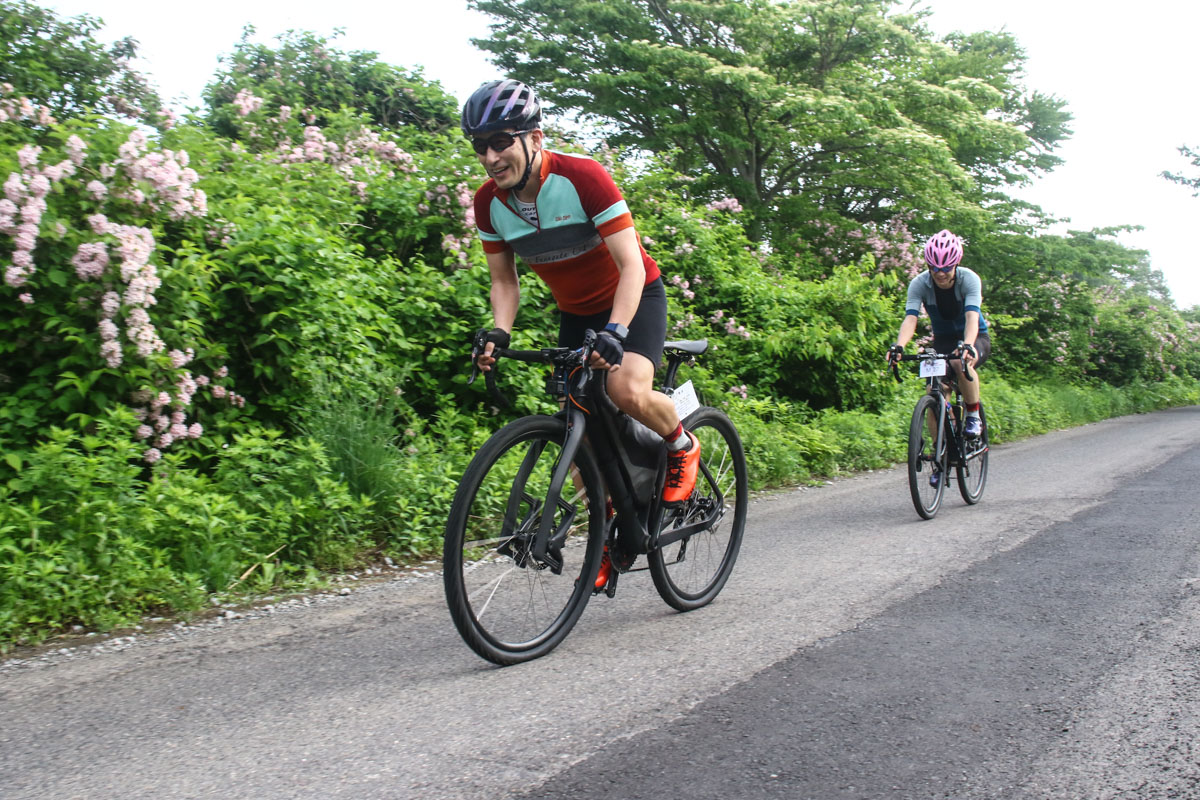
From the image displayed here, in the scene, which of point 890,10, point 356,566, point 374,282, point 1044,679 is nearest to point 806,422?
point 374,282

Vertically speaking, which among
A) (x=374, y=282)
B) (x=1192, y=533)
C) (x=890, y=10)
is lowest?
(x=1192, y=533)

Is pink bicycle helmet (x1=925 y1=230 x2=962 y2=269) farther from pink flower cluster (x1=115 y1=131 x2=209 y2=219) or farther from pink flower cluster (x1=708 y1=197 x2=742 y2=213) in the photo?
pink flower cluster (x1=708 y1=197 x2=742 y2=213)

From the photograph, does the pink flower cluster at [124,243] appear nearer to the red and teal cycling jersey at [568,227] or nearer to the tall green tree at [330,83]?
the red and teal cycling jersey at [568,227]

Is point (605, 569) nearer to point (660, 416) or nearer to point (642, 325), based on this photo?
point (660, 416)

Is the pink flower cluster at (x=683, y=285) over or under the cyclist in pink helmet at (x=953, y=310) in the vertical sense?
over

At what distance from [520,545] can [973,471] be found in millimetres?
5207

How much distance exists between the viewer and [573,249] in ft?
12.2

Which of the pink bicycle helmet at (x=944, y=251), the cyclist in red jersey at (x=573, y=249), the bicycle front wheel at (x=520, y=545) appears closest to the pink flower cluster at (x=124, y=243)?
the cyclist in red jersey at (x=573, y=249)

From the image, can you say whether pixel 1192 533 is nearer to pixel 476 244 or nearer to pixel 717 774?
pixel 717 774

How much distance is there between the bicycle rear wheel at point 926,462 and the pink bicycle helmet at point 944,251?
103cm

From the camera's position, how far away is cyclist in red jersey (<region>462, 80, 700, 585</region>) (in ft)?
11.4

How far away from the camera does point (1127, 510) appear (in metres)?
6.85

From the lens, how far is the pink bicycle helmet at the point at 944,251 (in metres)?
7.20

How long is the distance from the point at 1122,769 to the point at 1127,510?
16.0 ft
